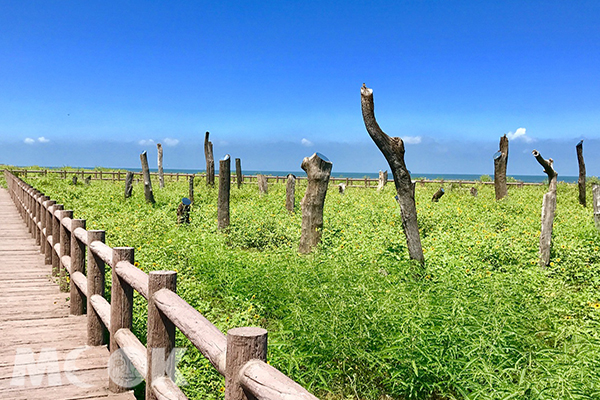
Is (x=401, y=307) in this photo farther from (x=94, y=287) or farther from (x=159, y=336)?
(x=94, y=287)

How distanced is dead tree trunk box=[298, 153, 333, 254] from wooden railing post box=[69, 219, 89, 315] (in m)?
5.30

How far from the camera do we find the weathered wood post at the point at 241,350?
2086mm

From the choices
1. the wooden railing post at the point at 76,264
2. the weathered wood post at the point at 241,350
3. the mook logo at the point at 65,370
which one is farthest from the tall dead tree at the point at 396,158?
the weathered wood post at the point at 241,350

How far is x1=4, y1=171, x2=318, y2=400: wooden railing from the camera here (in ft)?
6.75

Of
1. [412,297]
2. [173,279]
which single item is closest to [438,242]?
[412,297]

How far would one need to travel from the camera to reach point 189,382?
4211 mm

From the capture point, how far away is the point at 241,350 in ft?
6.88

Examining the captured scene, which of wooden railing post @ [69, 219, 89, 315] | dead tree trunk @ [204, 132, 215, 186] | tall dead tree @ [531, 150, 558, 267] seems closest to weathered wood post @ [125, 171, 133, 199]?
dead tree trunk @ [204, 132, 215, 186]

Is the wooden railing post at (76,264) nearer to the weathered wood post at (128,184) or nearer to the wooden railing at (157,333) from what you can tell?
the wooden railing at (157,333)

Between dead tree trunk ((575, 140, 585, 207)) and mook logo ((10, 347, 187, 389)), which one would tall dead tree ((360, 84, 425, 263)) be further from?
dead tree trunk ((575, 140, 585, 207))

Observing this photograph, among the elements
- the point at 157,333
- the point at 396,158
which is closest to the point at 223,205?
the point at 396,158

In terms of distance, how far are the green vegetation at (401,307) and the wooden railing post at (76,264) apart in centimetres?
79

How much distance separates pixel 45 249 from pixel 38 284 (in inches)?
66.6

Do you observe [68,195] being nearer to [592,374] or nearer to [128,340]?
[128,340]
